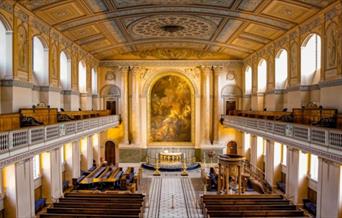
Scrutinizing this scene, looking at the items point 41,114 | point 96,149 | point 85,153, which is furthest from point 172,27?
point 96,149

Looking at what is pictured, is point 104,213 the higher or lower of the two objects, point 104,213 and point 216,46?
the lower

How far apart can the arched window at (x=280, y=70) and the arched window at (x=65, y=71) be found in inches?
527

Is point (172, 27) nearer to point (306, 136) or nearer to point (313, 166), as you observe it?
point (306, 136)

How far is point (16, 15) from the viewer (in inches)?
532

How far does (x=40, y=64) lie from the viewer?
16953 millimetres

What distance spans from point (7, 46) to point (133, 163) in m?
16.2

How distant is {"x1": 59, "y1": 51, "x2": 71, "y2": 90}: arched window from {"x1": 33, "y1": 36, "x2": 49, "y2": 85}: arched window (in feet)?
10.5

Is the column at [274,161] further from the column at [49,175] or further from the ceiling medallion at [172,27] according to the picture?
the column at [49,175]

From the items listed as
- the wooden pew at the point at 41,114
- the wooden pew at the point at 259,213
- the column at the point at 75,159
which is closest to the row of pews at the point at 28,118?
the wooden pew at the point at 41,114

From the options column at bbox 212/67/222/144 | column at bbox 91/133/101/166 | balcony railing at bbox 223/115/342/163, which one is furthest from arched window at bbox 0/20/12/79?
column at bbox 212/67/222/144

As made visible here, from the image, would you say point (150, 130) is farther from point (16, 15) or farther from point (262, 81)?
point (16, 15)

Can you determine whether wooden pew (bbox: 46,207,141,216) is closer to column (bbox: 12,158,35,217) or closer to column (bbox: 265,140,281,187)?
column (bbox: 12,158,35,217)

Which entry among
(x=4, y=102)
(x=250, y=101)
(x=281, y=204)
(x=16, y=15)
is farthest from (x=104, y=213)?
(x=250, y=101)

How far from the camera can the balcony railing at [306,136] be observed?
10078 millimetres
